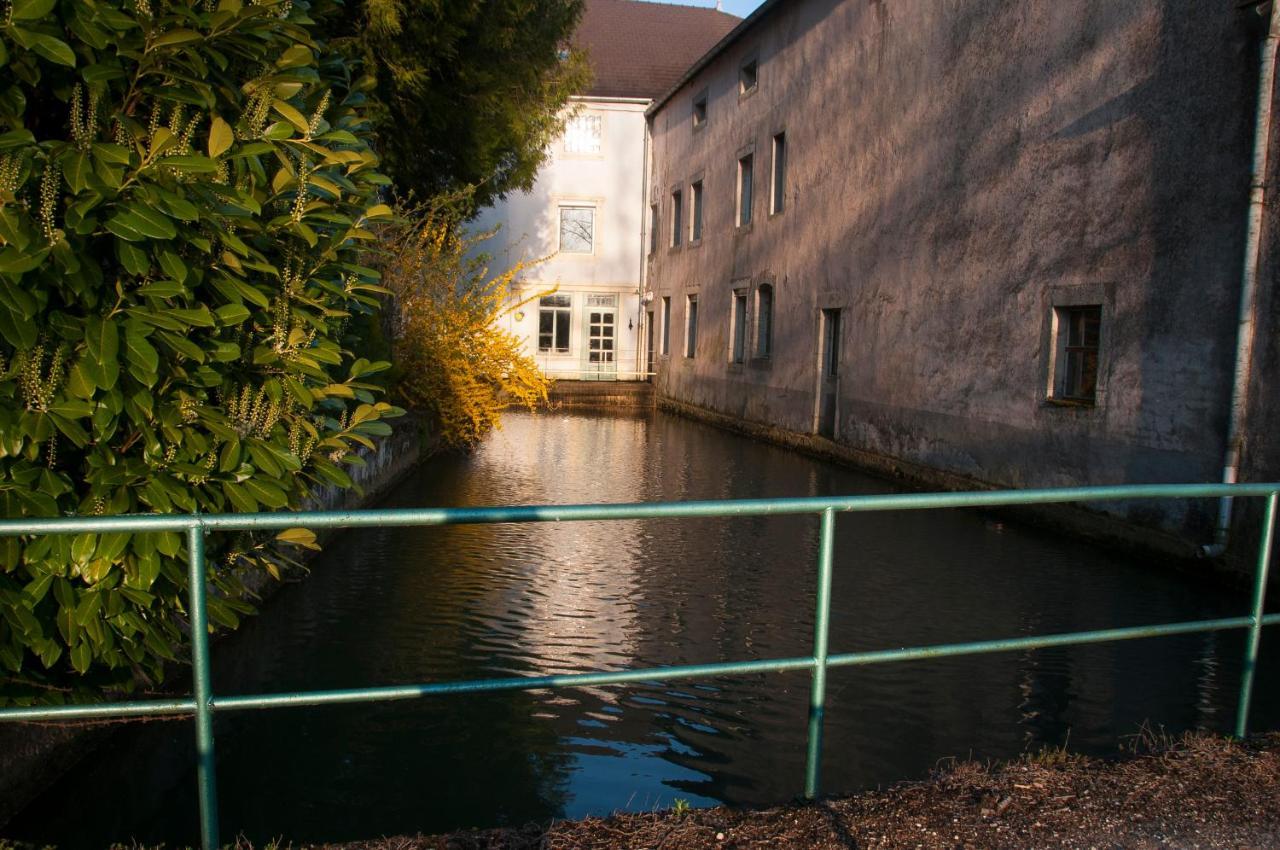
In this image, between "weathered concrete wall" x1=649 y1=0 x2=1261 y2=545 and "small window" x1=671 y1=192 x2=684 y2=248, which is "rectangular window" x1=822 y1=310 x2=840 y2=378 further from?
"small window" x1=671 y1=192 x2=684 y2=248

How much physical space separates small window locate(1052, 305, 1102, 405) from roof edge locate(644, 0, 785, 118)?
1120 cm

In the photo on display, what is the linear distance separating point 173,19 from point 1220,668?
6.37 metres

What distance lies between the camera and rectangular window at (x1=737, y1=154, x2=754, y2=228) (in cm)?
2231

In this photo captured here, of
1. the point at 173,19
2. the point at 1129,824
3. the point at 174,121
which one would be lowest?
the point at 1129,824

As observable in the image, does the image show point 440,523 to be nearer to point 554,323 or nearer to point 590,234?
point 554,323

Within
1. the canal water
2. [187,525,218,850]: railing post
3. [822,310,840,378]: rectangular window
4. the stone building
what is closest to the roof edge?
the stone building

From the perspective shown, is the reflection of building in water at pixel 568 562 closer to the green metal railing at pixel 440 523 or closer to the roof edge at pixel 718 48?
the green metal railing at pixel 440 523

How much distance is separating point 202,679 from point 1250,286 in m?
8.47

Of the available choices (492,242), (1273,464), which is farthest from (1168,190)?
(492,242)

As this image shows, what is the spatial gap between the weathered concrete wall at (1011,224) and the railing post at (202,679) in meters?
8.28

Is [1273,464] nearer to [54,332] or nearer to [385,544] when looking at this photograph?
[385,544]

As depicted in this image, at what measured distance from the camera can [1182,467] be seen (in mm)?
9047

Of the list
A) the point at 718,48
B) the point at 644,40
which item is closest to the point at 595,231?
the point at 644,40

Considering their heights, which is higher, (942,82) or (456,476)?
(942,82)
